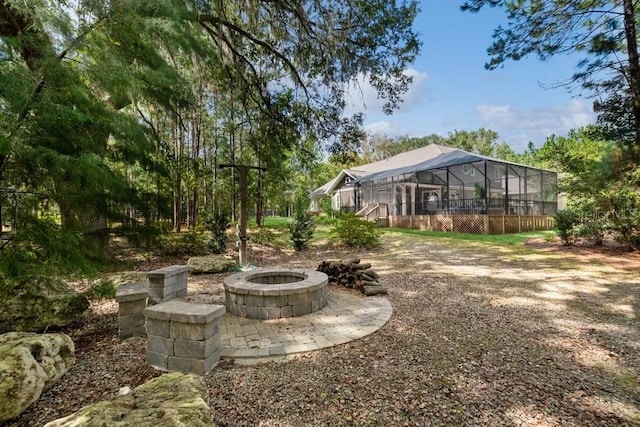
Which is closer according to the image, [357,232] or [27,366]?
[27,366]

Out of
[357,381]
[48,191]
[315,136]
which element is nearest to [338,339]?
[357,381]

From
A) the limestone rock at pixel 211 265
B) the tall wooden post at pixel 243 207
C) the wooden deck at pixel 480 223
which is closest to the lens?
the tall wooden post at pixel 243 207

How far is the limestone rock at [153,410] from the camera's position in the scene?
1.40m

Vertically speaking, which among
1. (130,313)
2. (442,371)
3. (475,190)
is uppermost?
(475,190)

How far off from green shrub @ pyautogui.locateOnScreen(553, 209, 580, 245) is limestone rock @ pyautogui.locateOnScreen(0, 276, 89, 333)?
12.4 meters

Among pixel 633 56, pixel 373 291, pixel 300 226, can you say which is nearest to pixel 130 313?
pixel 373 291

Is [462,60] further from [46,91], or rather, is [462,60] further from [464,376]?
[46,91]

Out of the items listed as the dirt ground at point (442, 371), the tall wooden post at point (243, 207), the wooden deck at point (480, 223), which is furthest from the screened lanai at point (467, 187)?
the tall wooden post at point (243, 207)

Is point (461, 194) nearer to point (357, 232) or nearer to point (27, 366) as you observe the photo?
point (357, 232)

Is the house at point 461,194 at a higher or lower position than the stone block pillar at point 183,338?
higher

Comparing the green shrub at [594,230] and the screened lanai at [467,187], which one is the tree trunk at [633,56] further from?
the screened lanai at [467,187]

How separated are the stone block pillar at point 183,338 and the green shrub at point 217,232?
6093 millimetres

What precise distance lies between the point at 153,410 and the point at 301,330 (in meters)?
2.09

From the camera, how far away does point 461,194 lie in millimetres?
18094
